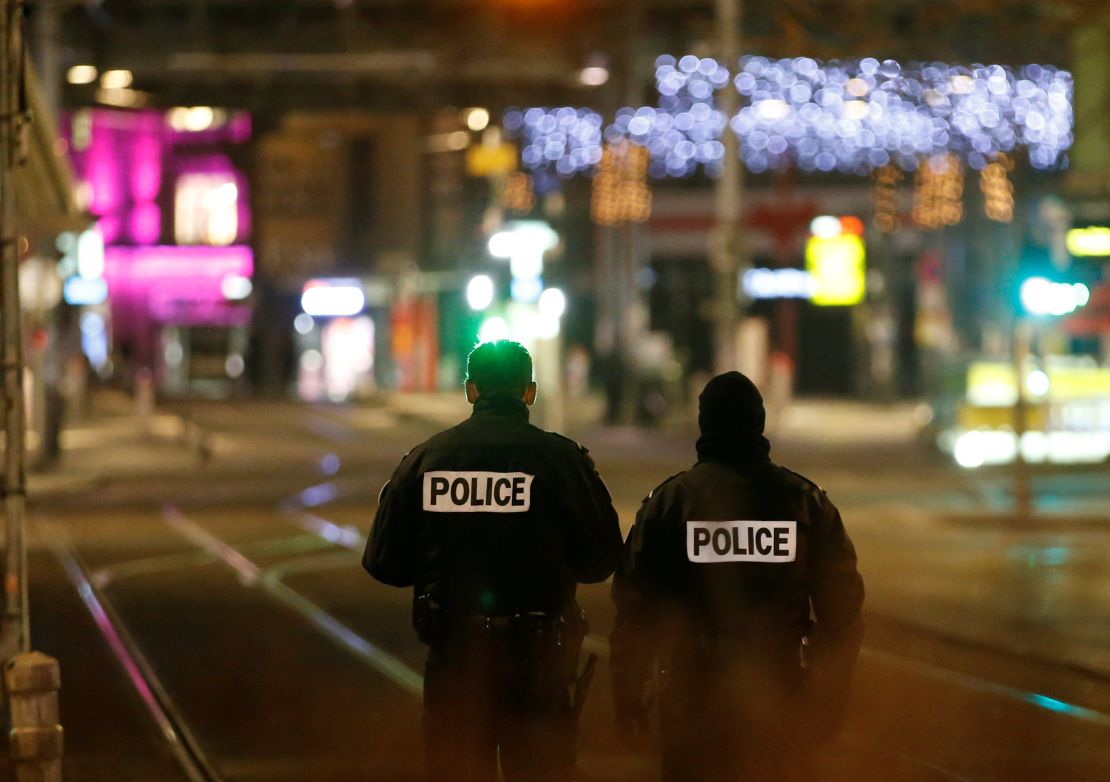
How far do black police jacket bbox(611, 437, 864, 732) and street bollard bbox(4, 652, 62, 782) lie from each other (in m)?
2.83

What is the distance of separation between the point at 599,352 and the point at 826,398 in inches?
939

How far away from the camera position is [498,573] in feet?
17.7

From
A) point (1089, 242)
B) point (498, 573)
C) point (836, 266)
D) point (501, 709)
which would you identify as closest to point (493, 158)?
point (836, 266)

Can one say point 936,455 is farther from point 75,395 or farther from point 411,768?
point 411,768

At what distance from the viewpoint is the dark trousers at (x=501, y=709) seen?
5.32 metres

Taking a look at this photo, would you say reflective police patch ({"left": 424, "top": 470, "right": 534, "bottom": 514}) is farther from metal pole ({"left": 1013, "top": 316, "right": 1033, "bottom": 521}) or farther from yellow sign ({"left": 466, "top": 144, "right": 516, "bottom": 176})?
yellow sign ({"left": 466, "top": 144, "right": 516, "bottom": 176})

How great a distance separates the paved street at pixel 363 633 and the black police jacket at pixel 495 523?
2.89 metres

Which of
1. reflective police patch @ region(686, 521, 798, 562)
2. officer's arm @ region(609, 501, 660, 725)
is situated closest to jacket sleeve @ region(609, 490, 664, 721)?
officer's arm @ region(609, 501, 660, 725)

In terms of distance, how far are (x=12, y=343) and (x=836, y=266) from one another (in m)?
37.2

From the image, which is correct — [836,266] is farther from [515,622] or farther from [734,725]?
[734,725]

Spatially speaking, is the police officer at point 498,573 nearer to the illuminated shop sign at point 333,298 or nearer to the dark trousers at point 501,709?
Answer: the dark trousers at point 501,709

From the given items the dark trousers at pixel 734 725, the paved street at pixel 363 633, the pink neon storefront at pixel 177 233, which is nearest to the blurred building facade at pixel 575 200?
the pink neon storefront at pixel 177 233

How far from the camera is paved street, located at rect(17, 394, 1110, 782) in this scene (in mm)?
→ 8758

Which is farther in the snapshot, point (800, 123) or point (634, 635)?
point (800, 123)
